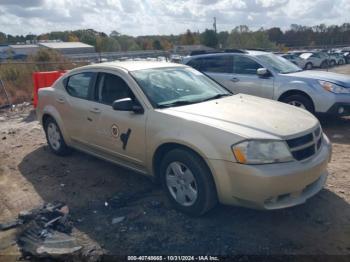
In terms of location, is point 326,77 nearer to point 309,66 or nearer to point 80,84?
point 80,84

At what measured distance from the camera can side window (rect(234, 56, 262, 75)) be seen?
26.3ft

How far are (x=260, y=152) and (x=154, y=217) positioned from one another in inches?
55.2

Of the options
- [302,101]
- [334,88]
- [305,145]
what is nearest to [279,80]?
[302,101]

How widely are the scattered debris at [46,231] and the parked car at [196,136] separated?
1060 mm

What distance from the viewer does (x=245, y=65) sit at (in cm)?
821

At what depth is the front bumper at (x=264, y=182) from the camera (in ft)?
10.5

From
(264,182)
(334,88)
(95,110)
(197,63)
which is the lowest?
(264,182)

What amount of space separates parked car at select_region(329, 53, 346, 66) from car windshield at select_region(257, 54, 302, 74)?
91.8 ft

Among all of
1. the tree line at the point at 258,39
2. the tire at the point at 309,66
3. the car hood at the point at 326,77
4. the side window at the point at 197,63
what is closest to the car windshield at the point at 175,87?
the car hood at the point at 326,77

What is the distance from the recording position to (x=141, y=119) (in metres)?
4.10

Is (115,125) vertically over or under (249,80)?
under

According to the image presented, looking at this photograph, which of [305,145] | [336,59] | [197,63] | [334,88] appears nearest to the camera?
[305,145]

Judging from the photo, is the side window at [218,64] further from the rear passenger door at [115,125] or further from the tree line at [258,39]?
the tree line at [258,39]

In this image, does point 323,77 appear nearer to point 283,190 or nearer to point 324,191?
point 324,191
